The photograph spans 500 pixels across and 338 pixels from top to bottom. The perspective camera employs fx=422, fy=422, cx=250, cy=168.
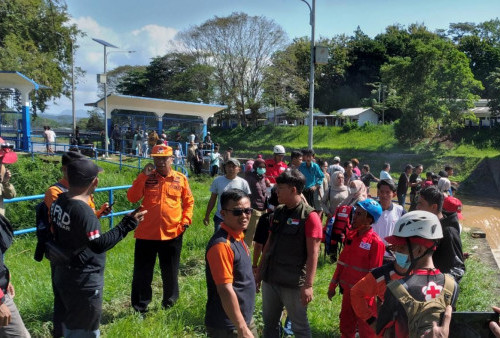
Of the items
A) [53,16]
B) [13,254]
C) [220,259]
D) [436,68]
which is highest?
[53,16]

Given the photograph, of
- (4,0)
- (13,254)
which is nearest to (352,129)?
(4,0)

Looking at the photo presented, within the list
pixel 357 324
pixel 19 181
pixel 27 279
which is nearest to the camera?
pixel 357 324

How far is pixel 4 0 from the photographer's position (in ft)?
87.7

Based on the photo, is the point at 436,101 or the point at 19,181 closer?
the point at 19,181

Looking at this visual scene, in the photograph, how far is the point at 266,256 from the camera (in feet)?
11.9

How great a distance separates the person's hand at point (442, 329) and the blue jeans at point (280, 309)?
1518 mm

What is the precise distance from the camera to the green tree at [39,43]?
25.5 meters

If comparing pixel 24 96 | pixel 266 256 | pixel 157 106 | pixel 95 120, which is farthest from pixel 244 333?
pixel 95 120

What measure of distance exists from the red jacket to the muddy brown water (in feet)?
24.1

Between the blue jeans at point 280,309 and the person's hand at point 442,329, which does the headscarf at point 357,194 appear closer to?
the blue jeans at point 280,309

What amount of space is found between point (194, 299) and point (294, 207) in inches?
84.1

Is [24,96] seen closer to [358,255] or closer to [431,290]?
[358,255]

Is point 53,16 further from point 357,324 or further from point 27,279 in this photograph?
point 357,324

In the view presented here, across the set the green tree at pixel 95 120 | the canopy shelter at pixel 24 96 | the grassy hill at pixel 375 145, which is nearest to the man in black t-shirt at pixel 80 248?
the canopy shelter at pixel 24 96
